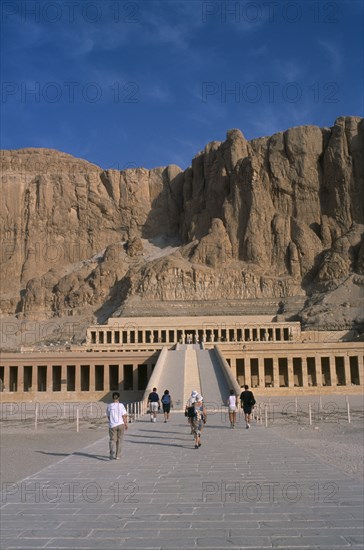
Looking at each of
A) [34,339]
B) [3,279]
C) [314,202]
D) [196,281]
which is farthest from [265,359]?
[3,279]

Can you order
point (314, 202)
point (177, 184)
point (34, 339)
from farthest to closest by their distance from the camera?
point (177, 184) < point (314, 202) < point (34, 339)

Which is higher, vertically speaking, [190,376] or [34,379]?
[190,376]

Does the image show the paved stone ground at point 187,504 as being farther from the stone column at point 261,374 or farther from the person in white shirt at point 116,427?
the stone column at point 261,374

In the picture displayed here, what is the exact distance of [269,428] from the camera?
20.6 m

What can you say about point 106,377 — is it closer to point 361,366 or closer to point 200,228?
point 361,366

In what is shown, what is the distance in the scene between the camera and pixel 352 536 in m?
6.71

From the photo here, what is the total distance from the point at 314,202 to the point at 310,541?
91.6 meters

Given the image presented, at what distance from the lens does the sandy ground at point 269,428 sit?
15.6 metres

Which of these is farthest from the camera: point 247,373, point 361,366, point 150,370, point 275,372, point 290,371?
point 361,366

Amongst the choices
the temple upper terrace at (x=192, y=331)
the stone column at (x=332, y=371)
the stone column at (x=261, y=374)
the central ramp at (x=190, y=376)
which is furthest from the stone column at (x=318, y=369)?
the temple upper terrace at (x=192, y=331)

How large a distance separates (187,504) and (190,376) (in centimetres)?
2875

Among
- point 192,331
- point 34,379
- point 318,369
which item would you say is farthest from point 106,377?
point 192,331

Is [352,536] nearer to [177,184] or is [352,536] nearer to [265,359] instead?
[265,359]

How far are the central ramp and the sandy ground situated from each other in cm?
324
